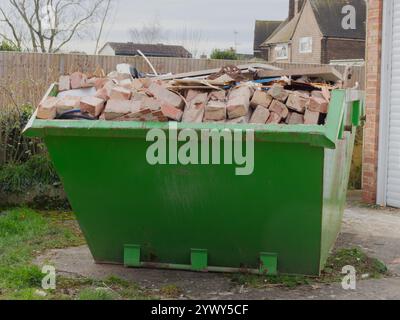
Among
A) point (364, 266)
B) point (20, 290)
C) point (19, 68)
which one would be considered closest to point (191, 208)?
point (20, 290)

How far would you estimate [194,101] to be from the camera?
14.9ft

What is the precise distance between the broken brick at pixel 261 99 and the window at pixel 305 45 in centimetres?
3813

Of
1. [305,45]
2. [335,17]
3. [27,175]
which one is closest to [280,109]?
[27,175]

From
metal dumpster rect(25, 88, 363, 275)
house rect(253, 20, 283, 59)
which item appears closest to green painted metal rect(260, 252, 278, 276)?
metal dumpster rect(25, 88, 363, 275)

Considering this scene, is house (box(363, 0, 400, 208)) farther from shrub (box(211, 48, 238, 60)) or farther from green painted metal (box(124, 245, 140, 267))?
shrub (box(211, 48, 238, 60))

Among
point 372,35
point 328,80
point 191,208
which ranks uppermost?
point 372,35

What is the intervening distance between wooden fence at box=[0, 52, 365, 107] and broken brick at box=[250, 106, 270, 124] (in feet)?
18.3

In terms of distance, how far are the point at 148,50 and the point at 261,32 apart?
17.3 metres

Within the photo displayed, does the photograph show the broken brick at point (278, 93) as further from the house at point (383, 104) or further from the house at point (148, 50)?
the house at point (148, 50)

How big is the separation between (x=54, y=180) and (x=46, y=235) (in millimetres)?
1742

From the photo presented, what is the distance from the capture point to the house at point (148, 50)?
29.9 m

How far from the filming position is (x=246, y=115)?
4391mm

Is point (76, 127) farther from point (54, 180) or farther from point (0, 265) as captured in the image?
point (54, 180)

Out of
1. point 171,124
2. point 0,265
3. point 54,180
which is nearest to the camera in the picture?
point 171,124
